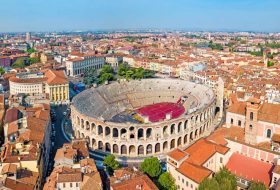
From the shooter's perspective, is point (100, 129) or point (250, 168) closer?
point (250, 168)

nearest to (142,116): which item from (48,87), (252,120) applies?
(48,87)

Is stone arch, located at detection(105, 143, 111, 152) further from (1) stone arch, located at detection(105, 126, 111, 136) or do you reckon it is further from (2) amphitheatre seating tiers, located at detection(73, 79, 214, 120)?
(2) amphitheatre seating tiers, located at detection(73, 79, 214, 120)

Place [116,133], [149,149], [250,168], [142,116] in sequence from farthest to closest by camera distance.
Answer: [142,116] < [116,133] < [149,149] < [250,168]

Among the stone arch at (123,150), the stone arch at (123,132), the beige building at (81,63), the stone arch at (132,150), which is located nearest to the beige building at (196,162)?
the stone arch at (132,150)

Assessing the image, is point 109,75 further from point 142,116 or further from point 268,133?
point 268,133

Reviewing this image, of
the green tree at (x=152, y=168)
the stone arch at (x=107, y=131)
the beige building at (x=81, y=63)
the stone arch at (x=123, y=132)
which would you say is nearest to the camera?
the green tree at (x=152, y=168)

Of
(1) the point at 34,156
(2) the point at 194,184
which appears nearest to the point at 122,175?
(2) the point at 194,184

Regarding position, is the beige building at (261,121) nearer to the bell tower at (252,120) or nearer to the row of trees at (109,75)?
the bell tower at (252,120)
